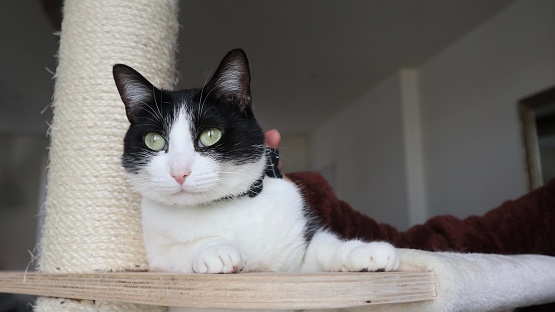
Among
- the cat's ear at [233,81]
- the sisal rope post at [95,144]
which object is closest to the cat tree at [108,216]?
the sisal rope post at [95,144]

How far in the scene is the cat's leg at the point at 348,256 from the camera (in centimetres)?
60

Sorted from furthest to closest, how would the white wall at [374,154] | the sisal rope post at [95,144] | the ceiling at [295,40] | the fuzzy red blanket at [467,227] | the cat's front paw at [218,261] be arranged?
the white wall at [374,154] < the ceiling at [295,40] < the fuzzy red blanket at [467,227] < the sisal rope post at [95,144] < the cat's front paw at [218,261]

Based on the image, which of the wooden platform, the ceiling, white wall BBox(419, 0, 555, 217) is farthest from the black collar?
white wall BBox(419, 0, 555, 217)

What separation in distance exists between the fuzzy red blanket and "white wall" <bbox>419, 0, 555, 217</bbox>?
1562 millimetres

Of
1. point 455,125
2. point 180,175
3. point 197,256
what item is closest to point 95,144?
point 180,175

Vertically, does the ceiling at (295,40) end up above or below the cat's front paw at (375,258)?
above

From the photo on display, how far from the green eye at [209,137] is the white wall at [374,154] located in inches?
132

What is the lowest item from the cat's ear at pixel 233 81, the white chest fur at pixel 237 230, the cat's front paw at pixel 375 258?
the cat's front paw at pixel 375 258

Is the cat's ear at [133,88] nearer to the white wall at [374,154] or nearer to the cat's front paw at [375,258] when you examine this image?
the cat's front paw at [375,258]

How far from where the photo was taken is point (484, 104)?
3082 millimetres

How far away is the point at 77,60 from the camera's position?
1057 mm

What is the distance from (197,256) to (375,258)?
24 centimetres

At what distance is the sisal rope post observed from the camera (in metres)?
0.96

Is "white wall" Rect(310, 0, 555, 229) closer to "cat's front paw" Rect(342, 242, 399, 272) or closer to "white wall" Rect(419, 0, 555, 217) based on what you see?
"white wall" Rect(419, 0, 555, 217)
